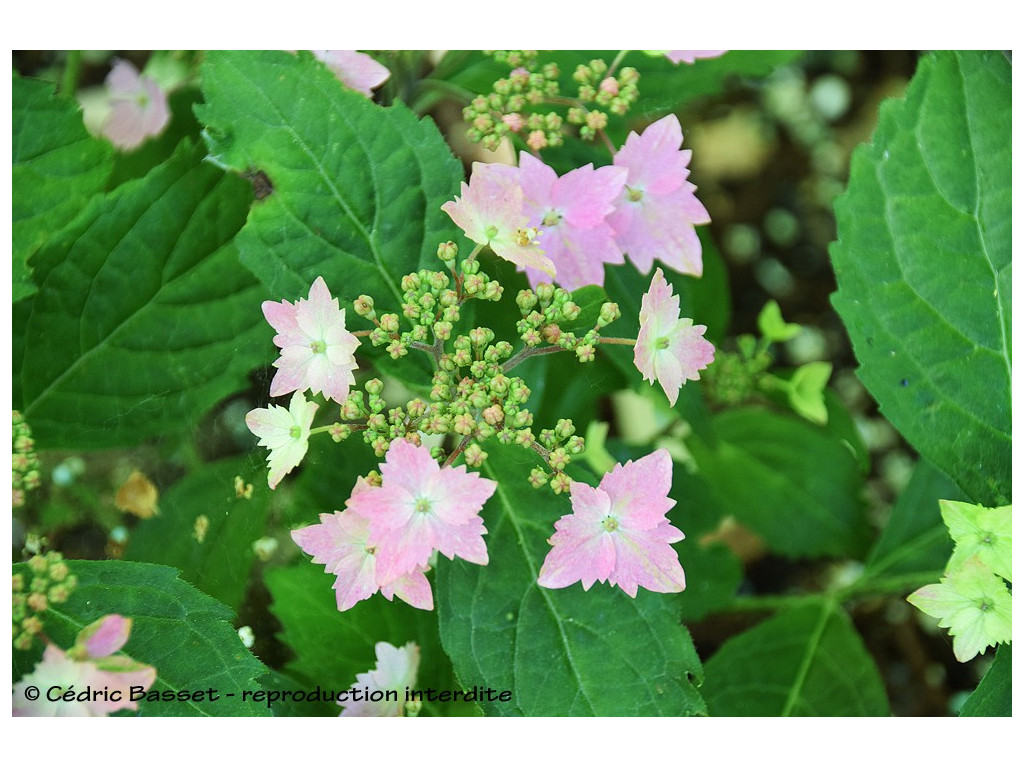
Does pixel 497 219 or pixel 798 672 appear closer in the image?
pixel 497 219

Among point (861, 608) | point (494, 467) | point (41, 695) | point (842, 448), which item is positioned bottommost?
point (861, 608)

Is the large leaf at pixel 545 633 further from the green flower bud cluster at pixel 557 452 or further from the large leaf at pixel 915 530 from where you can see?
the large leaf at pixel 915 530

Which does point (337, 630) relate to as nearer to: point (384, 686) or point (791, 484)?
point (384, 686)

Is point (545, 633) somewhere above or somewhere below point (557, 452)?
below

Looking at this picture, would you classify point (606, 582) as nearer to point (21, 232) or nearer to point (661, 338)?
point (661, 338)

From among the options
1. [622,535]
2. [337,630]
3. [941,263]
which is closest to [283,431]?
[337,630]

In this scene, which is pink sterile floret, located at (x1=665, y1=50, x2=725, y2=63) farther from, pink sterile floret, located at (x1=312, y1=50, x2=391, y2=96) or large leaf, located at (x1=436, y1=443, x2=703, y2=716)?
large leaf, located at (x1=436, y1=443, x2=703, y2=716)

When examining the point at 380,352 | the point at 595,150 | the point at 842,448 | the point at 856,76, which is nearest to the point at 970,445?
the point at 842,448
